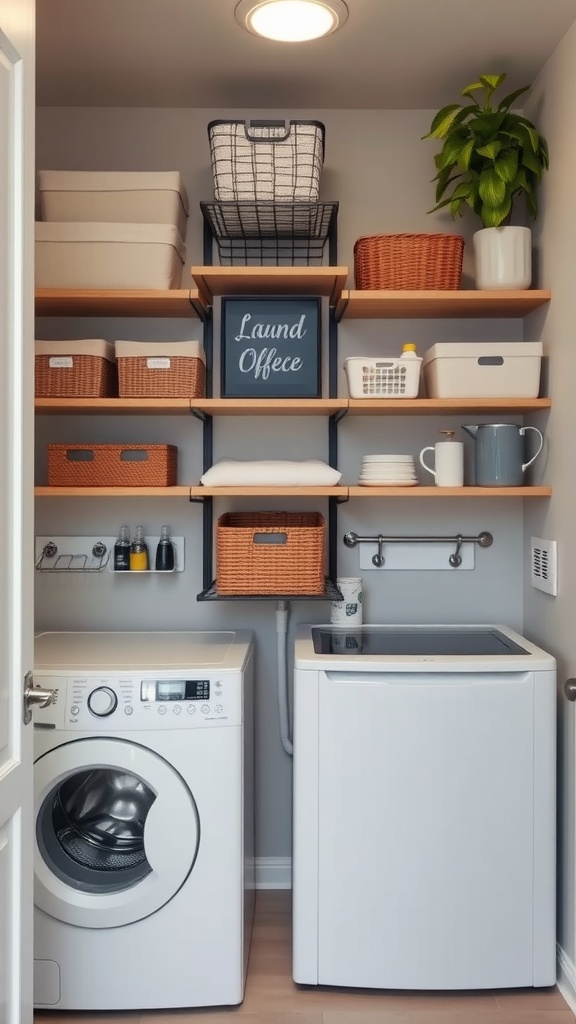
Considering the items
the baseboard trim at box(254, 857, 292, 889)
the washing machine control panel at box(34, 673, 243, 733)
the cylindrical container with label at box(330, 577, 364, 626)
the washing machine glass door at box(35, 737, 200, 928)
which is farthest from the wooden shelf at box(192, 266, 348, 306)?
the baseboard trim at box(254, 857, 292, 889)

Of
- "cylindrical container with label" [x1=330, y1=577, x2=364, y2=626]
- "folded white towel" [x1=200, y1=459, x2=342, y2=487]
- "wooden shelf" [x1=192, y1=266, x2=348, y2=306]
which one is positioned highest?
"wooden shelf" [x1=192, y1=266, x2=348, y2=306]

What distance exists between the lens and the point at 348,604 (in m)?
2.55

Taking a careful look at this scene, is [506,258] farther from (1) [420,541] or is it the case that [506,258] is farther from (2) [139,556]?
(2) [139,556]

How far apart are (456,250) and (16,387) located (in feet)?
4.70

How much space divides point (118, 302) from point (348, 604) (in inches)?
43.7

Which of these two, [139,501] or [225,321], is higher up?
[225,321]

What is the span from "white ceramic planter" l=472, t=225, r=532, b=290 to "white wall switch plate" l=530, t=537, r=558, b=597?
74 centimetres

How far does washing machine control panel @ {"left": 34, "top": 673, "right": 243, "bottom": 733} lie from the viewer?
212cm

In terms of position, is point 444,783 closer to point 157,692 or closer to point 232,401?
point 157,692

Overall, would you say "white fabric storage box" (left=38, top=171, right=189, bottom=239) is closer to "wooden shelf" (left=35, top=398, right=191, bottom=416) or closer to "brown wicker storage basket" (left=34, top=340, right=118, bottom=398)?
"brown wicker storage basket" (left=34, top=340, right=118, bottom=398)

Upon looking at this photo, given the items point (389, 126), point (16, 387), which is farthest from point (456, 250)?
point (16, 387)

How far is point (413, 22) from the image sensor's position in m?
2.16

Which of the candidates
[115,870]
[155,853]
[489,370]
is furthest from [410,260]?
[115,870]

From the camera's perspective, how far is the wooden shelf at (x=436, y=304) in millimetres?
2346
